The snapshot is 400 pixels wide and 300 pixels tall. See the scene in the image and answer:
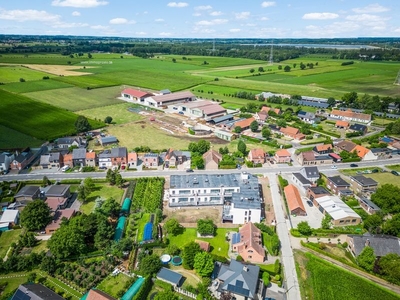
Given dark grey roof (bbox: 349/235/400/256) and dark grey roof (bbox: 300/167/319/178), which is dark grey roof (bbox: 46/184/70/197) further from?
dark grey roof (bbox: 349/235/400/256)

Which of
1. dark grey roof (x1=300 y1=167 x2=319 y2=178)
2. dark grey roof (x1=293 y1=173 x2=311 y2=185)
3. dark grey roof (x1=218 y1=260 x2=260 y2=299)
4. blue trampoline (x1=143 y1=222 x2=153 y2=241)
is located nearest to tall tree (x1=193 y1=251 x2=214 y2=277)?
dark grey roof (x1=218 y1=260 x2=260 y2=299)

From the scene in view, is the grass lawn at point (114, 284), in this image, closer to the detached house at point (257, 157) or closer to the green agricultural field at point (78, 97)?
the detached house at point (257, 157)

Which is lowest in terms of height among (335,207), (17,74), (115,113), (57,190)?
(335,207)

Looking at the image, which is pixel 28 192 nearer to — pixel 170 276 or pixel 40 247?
pixel 40 247

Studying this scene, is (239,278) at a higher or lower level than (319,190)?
lower

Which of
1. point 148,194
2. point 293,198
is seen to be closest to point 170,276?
point 148,194

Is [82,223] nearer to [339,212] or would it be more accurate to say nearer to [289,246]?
[289,246]

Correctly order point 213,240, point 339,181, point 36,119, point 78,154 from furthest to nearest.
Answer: point 36,119, point 78,154, point 339,181, point 213,240
